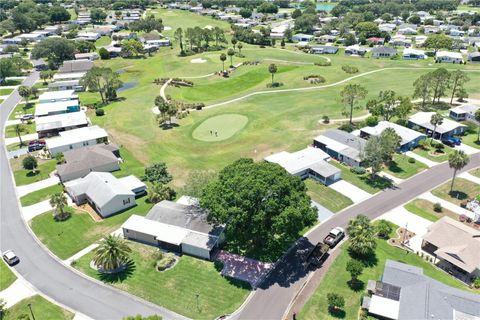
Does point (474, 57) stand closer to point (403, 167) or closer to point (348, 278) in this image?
point (403, 167)

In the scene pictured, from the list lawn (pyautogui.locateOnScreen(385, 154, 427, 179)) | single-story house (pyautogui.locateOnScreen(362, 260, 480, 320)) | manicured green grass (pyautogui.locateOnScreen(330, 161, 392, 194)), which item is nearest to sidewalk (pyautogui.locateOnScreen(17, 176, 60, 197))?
manicured green grass (pyautogui.locateOnScreen(330, 161, 392, 194))

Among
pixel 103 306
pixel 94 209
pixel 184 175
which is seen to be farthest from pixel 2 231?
pixel 184 175

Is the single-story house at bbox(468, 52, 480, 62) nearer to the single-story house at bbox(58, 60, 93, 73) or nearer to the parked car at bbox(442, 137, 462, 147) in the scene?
the parked car at bbox(442, 137, 462, 147)

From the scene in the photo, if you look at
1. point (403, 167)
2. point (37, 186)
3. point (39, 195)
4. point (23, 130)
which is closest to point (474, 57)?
point (403, 167)

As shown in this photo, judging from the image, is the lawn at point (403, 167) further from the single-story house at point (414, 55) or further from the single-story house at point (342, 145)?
the single-story house at point (414, 55)

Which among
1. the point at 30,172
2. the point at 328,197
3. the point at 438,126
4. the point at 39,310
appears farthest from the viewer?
the point at 438,126

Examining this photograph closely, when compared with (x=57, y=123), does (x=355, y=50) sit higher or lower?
higher
